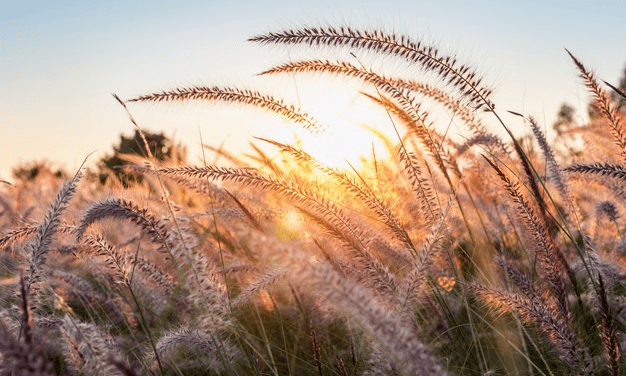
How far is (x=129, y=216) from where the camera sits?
162cm

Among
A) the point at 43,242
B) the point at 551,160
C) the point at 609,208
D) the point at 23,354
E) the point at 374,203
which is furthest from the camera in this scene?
the point at 609,208

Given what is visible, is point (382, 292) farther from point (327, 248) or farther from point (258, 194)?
point (258, 194)

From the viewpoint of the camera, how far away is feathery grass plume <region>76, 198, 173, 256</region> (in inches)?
63.7

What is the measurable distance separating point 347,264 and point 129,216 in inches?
28.3

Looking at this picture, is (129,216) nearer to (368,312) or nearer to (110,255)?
(110,255)

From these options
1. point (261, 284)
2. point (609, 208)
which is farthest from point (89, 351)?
point (609, 208)

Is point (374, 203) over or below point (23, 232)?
over

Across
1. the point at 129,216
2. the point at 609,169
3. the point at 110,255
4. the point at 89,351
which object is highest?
the point at 609,169

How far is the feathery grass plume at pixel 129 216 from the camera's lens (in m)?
1.62

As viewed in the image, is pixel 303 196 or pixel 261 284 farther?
pixel 261 284

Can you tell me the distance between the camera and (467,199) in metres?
3.20

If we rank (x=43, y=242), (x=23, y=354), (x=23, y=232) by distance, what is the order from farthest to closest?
(x=23, y=232) < (x=43, y=242) < (x=23, y=354)

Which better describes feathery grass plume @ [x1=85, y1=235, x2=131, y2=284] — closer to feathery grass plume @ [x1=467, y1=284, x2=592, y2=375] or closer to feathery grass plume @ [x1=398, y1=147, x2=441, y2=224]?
feathery grass plume @ [x1=398, y1=147, x2=441, y2=224]

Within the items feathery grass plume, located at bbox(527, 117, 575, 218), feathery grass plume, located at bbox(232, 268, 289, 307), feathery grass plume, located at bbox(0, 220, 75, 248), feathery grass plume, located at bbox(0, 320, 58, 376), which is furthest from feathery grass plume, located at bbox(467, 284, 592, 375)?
feathery grass plume, located at bbox(0, 220, 75, 248)
